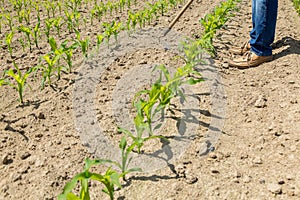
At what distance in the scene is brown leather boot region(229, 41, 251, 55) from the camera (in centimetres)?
357

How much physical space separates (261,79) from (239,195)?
5.12 feet

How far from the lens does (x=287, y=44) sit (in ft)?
11.7

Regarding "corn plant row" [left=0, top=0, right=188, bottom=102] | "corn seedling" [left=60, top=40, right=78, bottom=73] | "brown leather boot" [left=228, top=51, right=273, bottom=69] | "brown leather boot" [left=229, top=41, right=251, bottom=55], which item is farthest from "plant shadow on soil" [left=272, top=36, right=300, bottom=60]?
"corn seedling" [left=60, top=40, right=78, bottom=73]

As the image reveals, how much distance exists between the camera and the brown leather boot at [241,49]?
3.57m

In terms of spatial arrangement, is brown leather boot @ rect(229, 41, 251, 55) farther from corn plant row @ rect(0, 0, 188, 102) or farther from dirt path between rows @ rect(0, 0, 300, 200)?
corn plant row @ rect(0, 0, 188, 102)

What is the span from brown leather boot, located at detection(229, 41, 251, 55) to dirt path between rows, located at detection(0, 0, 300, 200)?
→ 1.63 ft

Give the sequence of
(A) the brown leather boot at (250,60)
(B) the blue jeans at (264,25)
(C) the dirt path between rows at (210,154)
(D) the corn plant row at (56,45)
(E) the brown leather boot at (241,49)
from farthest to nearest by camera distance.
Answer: (E) the brown leather boot at (241,49), (A) the brown leather boot at (250,60), (B) the blue jeans at (264,25), (D) the corn plant row at (56,45), (C) the dirt path between rows at (210,154)

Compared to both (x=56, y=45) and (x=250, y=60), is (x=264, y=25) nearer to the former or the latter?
(x=250, y=60)

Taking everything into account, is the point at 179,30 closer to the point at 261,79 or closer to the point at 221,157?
the point at 261,79

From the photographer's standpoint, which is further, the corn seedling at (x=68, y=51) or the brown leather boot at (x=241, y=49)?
the brown leather boot at (x=241, y=49)

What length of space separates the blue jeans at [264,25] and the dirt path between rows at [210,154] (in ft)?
0.74

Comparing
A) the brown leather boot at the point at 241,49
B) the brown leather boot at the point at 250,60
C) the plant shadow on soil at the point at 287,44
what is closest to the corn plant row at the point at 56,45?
the brown leather boot at the point at 241,49

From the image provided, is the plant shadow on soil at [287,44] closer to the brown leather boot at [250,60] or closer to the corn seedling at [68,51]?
the brown leather boot at [250,60]

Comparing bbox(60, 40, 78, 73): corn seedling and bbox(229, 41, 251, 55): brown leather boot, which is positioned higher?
bbox(60, 40, 78, 73): corn seedling
